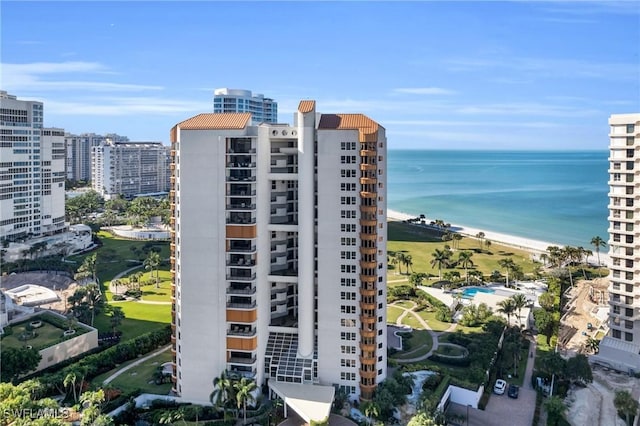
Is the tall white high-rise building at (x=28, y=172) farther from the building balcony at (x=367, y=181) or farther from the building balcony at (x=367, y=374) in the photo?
the building balcony at (x=367, y=374)

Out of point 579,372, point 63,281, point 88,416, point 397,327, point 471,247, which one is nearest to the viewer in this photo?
point 88,416

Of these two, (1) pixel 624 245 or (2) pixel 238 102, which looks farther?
(2) pixel 238 102

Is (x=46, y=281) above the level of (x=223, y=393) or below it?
above

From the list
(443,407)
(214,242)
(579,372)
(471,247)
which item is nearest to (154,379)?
(214,242)

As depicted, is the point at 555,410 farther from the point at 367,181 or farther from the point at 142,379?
the point at 142,379

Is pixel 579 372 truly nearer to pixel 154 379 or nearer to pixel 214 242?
pixel 214 242

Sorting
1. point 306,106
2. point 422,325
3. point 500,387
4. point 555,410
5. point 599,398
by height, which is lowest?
point 599,398

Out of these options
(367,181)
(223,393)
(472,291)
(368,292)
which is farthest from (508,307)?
(223,393)
